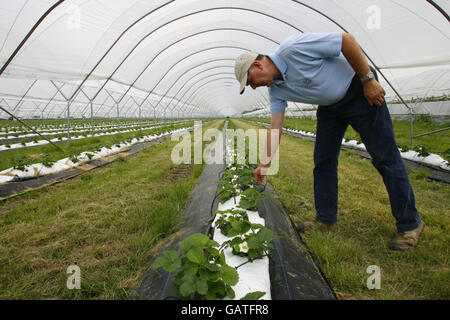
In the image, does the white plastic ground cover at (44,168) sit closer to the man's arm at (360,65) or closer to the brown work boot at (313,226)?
the brown work boot at (313,226)

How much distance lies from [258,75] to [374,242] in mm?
1564

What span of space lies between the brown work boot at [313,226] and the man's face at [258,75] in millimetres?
1265

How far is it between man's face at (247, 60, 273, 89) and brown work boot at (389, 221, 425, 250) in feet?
4.93

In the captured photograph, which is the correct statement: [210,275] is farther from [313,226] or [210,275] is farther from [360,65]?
[360,65]

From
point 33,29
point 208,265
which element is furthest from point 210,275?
point 33,29

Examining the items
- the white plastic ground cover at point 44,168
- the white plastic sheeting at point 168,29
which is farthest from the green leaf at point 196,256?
the white plastic sheeting at point 168,29

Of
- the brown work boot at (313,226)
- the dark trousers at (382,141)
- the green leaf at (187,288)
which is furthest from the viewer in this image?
the brown work boot at (313,226)

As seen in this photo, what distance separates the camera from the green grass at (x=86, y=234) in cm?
135

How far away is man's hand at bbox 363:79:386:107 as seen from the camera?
1.46 m

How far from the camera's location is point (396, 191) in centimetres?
158

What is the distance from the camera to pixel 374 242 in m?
1.73

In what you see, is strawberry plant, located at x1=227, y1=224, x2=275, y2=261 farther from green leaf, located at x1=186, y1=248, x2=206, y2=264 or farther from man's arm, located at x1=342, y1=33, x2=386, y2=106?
man's arm, located at x1=342, y1=33, x2=386, y2=106
